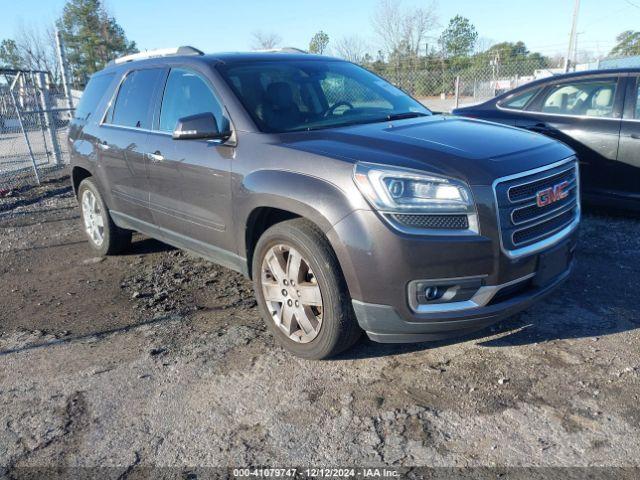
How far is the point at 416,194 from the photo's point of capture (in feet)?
9.16

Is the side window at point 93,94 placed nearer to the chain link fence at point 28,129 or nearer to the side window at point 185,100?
the side window at point 185,100

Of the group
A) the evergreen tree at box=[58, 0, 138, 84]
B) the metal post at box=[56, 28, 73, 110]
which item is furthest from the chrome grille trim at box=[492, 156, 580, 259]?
the evergreen tree at box=[58, 0, 138, 84]

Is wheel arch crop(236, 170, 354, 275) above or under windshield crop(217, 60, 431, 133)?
under

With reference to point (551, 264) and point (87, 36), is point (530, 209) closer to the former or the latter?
point (551, 264)

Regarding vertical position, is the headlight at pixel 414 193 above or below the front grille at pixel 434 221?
above

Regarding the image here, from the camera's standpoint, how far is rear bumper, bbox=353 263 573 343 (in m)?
2.86

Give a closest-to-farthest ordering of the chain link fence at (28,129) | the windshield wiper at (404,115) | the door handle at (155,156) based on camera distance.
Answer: the windshield wiper at (404,115) < the door handle at (155,156) < the chain link fence at (28,129)

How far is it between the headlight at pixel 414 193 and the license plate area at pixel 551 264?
2.04ft

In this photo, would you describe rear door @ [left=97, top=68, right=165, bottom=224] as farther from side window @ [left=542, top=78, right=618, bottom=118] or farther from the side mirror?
side window @ [left=542, top=78, right=618, bottom=118]

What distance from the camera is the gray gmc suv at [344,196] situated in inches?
109

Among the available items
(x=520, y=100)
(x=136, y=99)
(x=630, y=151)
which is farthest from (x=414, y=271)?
(x=520, y=100)

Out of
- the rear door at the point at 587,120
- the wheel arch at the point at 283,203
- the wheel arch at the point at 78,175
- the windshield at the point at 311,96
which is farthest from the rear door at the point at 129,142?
the rear door at the point at 587,120

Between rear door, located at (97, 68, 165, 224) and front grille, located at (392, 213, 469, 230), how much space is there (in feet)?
8.28

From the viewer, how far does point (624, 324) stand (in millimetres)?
3607
